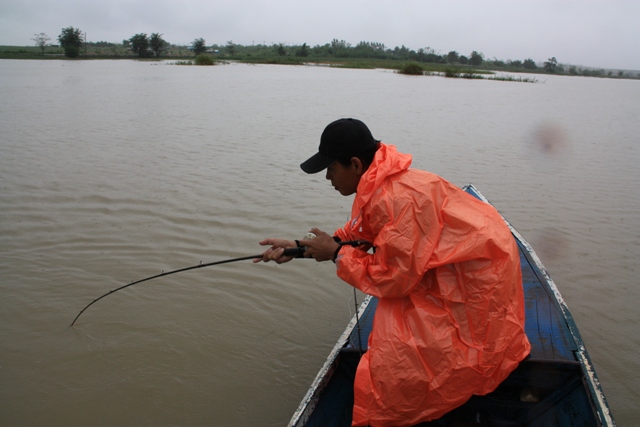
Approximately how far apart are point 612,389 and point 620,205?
4518mm

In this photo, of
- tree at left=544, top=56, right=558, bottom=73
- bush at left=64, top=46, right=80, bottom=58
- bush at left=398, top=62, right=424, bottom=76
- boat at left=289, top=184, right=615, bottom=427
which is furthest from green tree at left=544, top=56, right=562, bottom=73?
boat at left=289, top=184, right=615, bottom=427

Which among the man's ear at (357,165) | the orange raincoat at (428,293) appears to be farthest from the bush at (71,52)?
the orange raincoat at (428,293)

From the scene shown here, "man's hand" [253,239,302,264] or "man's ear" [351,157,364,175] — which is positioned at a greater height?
"man's ear" [351,157,364,175]

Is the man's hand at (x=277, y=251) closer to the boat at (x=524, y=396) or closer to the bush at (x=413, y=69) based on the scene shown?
the boat at (x=524, y=396)

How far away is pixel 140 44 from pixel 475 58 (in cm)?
5078

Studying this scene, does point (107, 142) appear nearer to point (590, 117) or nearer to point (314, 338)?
point (314, 338)

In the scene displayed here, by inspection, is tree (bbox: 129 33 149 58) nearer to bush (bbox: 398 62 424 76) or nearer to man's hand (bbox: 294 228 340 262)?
bush (bbox: 398 62 424 76)

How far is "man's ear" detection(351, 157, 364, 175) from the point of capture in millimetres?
2299

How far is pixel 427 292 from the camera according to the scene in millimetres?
2189

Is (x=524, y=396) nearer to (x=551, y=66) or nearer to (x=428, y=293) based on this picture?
(x=428, y=293)

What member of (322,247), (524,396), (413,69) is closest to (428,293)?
(322,247)

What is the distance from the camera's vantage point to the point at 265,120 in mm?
12906

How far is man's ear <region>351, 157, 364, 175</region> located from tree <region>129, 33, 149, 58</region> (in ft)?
215

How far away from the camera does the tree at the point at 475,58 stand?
79.8 metres
